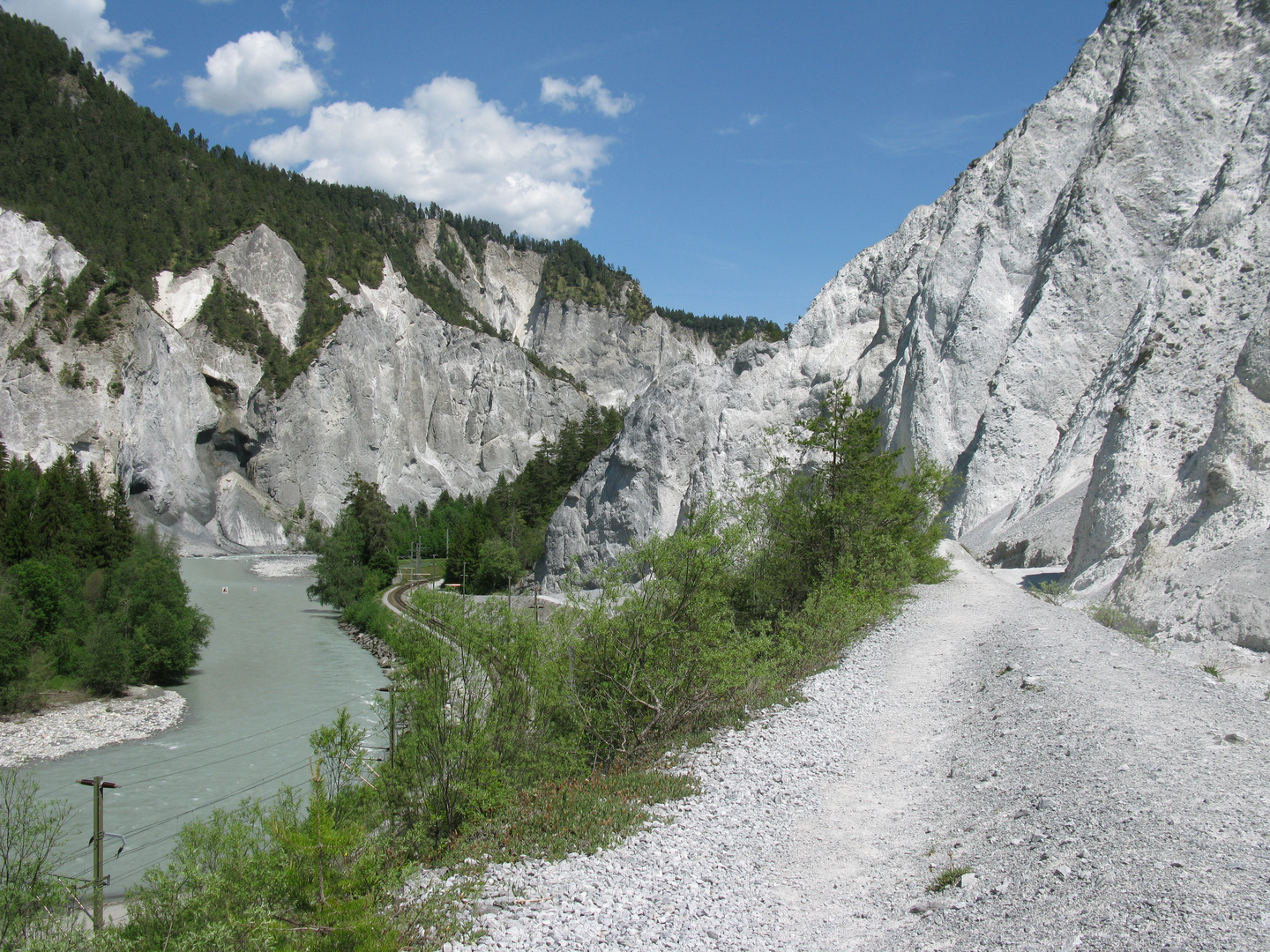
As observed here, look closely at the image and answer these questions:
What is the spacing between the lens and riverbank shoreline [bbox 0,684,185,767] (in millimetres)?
23781

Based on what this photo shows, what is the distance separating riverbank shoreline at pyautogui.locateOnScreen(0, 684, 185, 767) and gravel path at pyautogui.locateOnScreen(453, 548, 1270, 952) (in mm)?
23062

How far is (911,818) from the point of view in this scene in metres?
7.95

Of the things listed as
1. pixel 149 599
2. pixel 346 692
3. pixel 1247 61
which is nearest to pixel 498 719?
pixel 346 692

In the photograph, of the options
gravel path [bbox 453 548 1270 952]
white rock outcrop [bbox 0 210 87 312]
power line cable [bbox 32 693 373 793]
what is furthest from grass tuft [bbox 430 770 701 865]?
white rock outcrop [bbox 0 210 87 312]

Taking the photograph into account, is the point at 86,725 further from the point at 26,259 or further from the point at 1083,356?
the point at 26,259

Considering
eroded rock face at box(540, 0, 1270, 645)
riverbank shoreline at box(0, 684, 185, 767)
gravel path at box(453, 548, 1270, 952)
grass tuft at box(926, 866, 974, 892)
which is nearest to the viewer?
gravel path at box(453, 548, 1270, 952)

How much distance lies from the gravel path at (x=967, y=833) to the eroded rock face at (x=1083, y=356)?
5.24 meters

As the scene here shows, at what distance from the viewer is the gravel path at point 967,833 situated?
17.8 ft

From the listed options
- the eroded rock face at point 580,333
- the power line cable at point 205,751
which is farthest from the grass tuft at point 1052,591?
the eroded rock face at point 580,333

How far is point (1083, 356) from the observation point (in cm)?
2831

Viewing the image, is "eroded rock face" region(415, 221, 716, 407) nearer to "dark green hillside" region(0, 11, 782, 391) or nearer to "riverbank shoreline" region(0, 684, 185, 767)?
"dark green hillside" region(0, 11, 782, 391)

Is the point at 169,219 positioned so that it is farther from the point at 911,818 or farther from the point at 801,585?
the point at 911,818

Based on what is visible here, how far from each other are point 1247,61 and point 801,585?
24.5 m

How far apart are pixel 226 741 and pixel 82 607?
1259 centimetres
